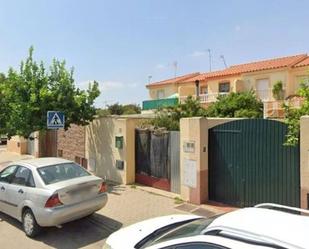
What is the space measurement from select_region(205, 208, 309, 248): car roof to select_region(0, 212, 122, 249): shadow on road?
156 inches

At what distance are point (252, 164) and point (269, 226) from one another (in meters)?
5.17

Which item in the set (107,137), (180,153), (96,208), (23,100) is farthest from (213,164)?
(23,100)

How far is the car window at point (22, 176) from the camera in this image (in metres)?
7.05

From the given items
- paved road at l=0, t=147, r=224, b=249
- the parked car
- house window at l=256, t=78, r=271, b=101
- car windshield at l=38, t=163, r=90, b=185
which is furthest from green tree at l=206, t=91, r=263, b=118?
the parked car

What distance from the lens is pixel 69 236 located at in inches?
263

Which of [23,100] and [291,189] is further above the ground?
[23,100]

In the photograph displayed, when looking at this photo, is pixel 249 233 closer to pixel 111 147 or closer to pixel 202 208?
pixel 202 208

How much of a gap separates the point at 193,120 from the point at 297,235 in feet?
20.1

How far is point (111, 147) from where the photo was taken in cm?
1167

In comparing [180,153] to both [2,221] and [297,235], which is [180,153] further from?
[297,235]

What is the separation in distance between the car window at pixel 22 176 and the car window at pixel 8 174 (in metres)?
0.18

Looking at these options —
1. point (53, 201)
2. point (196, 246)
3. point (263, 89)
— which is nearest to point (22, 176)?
point (53, 201)

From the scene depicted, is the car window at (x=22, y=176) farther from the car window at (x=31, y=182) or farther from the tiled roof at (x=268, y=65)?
the tiled roof at (x=268, y=65)

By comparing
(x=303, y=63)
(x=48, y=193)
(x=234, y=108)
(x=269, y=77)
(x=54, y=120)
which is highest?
(x=303, y=63)
